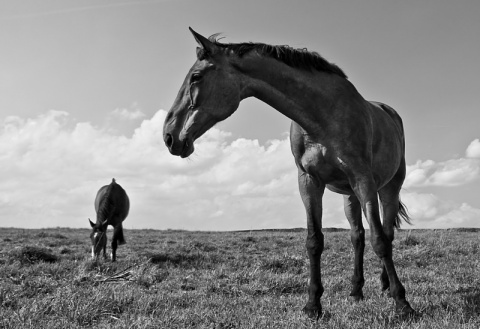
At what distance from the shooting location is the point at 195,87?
426 cm

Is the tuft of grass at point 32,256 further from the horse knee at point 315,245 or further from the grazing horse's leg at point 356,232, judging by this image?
the horse knee at point 315,245

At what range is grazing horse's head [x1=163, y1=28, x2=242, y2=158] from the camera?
4.20 m

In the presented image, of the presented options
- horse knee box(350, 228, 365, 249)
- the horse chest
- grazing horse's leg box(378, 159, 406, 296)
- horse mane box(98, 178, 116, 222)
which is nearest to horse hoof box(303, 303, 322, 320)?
the horse chest

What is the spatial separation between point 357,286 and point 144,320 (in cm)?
322

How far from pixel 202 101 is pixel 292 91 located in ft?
3.43

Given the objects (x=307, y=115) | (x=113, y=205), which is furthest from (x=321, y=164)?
(x=113, y=205)

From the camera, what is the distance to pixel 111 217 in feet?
48.9

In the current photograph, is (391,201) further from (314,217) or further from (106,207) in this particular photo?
(106,207)

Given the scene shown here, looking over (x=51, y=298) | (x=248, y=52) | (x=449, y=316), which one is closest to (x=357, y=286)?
(x=449, y=316)

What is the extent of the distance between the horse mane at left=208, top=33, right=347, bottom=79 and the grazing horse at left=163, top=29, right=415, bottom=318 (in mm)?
11

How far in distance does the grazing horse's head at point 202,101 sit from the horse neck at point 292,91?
240mm

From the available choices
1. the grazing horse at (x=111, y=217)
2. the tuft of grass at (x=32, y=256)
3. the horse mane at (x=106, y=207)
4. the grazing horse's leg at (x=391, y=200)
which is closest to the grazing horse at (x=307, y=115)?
the grazing horse's leg at (x=391, y=200)

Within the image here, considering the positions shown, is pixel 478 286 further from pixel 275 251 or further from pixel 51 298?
pixel 275 251

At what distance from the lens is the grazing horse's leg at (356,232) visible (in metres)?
5.96
